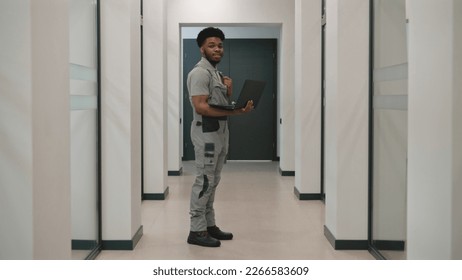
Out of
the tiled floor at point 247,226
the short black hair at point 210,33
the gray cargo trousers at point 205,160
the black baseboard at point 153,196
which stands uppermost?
the short black hair at point 210,33

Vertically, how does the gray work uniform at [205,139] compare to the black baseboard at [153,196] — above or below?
above

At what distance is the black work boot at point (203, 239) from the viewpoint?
5.37 meters

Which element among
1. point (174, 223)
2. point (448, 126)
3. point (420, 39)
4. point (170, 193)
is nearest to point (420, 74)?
point (420, 39)

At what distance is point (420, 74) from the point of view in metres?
3.16

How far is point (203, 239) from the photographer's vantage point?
17.6 feet

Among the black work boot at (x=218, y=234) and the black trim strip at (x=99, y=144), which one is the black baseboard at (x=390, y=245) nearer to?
the black work boot at (x=218, y=234)

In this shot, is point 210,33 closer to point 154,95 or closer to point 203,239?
point 203,239

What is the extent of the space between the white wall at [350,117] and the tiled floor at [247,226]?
0.32m

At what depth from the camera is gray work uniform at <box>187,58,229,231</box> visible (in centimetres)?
518

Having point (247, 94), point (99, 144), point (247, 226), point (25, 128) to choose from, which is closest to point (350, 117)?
point (247, 94)

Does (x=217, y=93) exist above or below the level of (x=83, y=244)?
above

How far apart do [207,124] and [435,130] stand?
2.50 meters

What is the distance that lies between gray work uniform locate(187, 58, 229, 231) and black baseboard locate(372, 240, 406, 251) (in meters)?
1.47

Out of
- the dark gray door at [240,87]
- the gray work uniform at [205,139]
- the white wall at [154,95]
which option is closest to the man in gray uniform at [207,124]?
the gray work uniform at [205,139]
